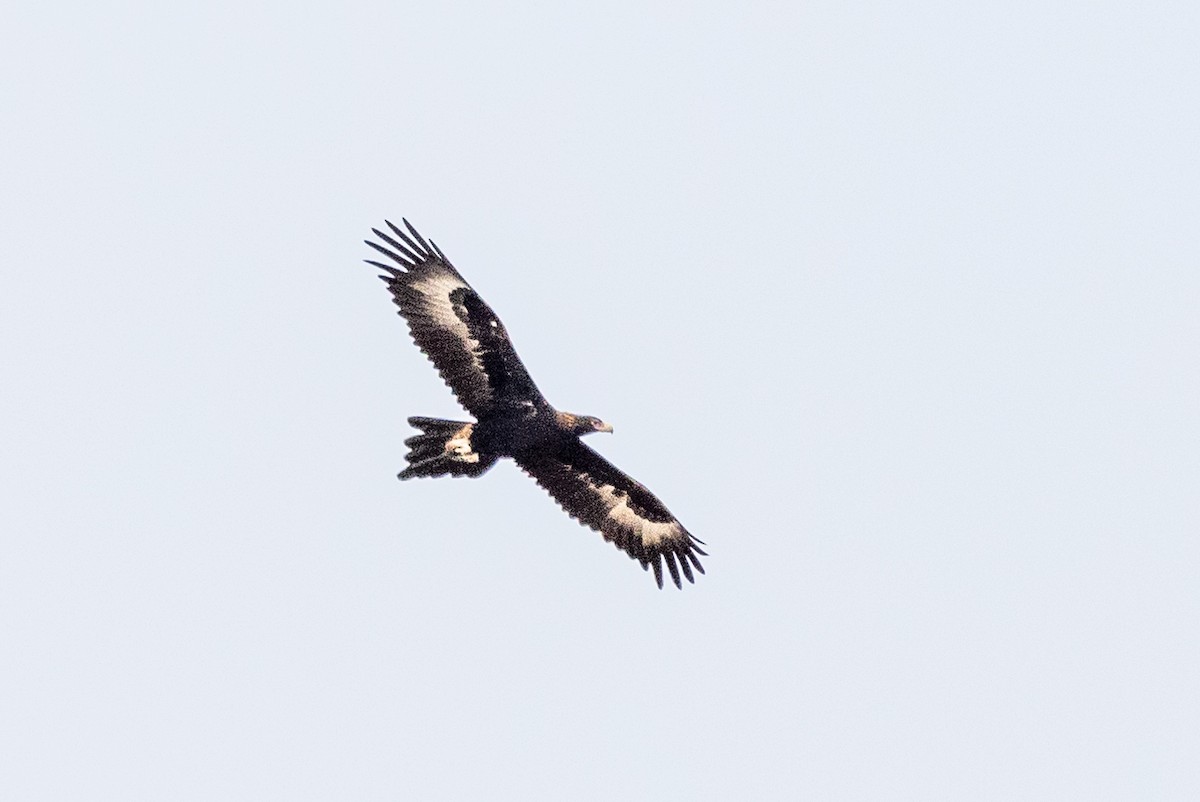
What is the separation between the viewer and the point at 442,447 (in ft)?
60.8

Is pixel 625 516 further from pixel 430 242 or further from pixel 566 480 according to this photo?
pixel 430 242

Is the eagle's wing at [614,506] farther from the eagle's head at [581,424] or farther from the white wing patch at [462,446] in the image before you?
the white wing patch at [462,446]

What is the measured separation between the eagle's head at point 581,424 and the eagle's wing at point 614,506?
51cm

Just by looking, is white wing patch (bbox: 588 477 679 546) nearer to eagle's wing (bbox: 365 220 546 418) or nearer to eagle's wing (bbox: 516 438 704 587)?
eagle's wing (bbox: 516 438 704 587)

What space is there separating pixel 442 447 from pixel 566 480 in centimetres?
179

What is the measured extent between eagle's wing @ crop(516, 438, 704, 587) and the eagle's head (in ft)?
1.67

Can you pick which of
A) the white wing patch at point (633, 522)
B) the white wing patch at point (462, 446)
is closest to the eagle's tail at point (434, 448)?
the white wing patch at point (462, 446)

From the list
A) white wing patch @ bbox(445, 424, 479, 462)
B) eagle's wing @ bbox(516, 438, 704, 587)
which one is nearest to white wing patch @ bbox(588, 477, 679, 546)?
eagle's wing @ bbox(516, 438, 704, 587)

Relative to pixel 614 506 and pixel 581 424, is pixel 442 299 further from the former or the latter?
pixel 614 506

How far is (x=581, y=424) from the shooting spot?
1877cm

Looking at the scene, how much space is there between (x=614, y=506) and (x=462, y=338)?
8.87 feet

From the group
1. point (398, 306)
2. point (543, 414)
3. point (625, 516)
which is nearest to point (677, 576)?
point (625, 516)

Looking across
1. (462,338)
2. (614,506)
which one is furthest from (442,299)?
(614,506)

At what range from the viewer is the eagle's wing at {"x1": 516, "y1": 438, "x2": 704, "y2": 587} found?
19531 mm
